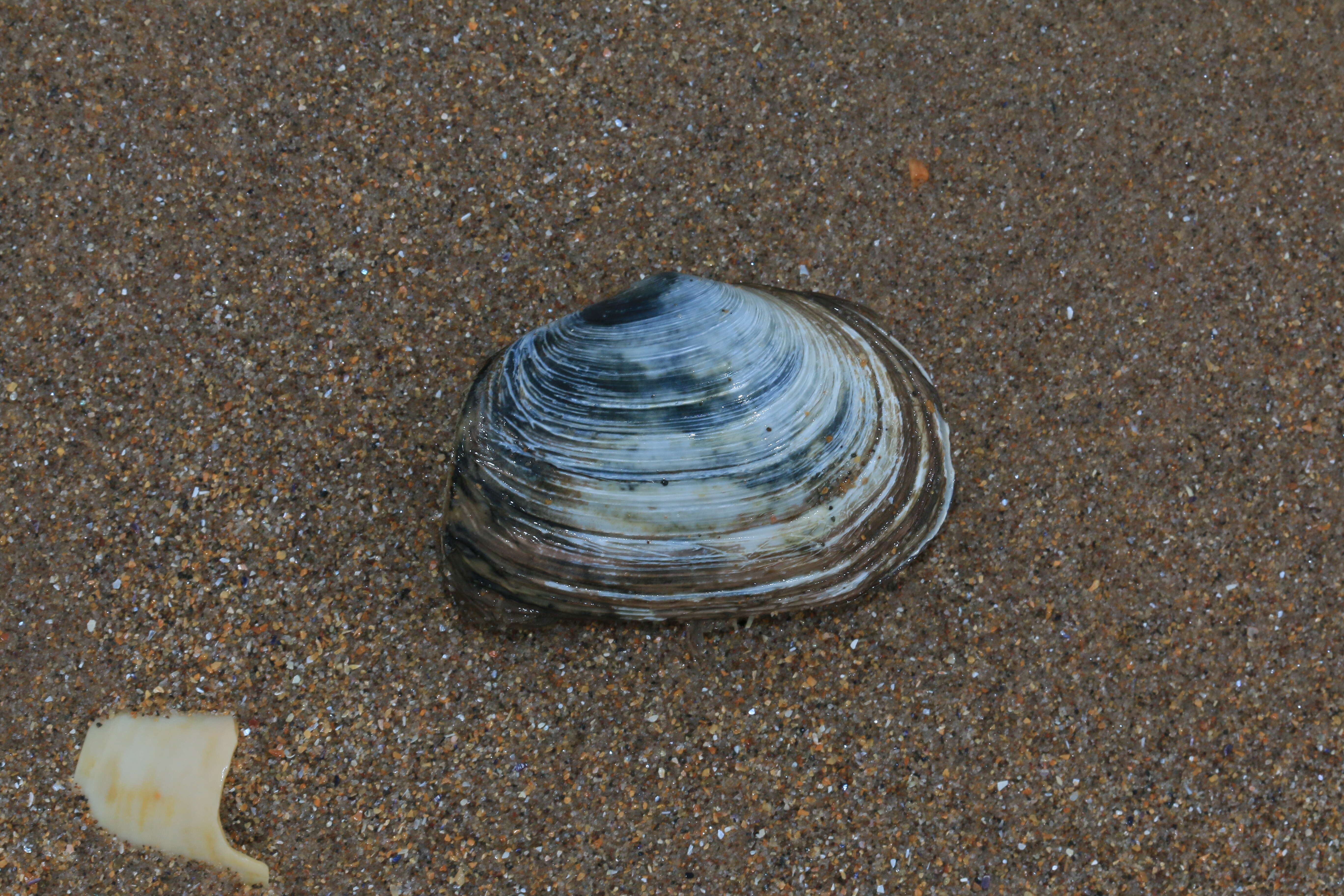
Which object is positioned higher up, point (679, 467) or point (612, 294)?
point (612, 294)

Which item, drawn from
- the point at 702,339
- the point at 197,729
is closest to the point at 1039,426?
the point at 702,339

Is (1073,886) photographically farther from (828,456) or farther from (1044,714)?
(828,456)

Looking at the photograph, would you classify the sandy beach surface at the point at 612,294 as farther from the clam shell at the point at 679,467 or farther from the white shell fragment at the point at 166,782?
the clam shell at the point at 679,467

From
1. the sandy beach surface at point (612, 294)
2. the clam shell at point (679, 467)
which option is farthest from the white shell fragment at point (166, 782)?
the clam shell at point (679, 467)

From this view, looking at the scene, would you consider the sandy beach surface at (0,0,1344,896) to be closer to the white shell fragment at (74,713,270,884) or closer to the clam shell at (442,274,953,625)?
the white shell fragment at (74,713,270,884)

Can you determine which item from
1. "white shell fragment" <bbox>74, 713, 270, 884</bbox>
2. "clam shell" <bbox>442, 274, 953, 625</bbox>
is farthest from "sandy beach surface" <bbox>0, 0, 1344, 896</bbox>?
"clam shell" <bbox>442, 274, 953, 625</bbox>

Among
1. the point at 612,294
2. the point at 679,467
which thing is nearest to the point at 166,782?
the point at 679,467

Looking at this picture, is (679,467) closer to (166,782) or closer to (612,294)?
(612,294)
